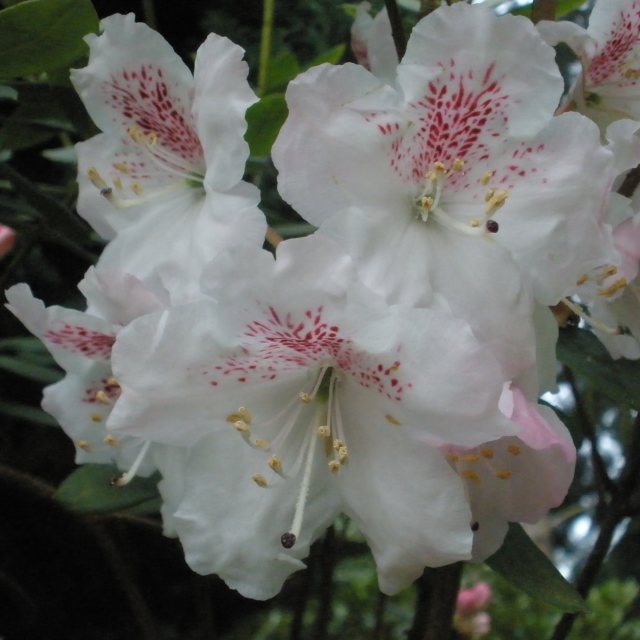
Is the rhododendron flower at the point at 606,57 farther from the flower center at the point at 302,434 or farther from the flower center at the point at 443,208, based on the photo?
the flower center at the point at 302,434

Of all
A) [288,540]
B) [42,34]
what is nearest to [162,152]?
[42,34]

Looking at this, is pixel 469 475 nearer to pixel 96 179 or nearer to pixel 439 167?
pixel 439 167

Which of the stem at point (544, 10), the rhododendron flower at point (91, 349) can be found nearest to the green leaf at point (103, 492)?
the rhododendron flower at point (91, 349)

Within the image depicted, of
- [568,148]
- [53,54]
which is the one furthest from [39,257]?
[568,148]

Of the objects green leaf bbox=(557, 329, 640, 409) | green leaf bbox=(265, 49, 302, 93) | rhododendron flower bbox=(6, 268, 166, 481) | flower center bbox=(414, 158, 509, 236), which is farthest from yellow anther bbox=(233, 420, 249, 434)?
green leaf bbox=(265, 49, 302, 93)

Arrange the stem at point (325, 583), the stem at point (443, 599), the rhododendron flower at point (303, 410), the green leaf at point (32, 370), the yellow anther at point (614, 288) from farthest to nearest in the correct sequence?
1. the green leaf at point (32, 370)
2. the stem at point (325, 583)
3. the stem at point (443, 599)
4. the yellow anther at point (614, 288)
5. the rhododendron flower at point (303, 410)
